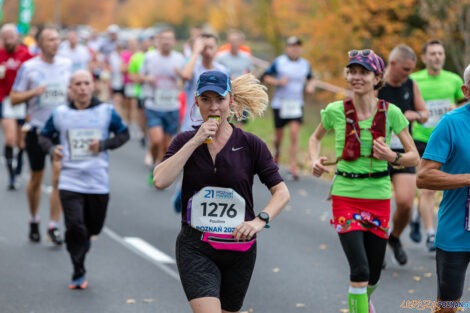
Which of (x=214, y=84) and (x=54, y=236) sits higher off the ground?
(x=214, y=84)

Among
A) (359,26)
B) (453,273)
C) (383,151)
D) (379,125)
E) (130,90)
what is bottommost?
(453,273)

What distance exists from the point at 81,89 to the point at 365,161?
296 cm

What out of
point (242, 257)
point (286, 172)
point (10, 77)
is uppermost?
point (10, 77)

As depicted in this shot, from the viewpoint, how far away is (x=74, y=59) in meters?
20.0

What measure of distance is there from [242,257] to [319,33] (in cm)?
1700

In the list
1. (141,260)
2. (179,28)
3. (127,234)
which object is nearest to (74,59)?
(127,234)

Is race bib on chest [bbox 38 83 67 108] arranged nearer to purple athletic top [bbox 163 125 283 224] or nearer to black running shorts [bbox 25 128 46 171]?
black running shorts [bbox 25 128 46 171]

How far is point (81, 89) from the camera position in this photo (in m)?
7.88

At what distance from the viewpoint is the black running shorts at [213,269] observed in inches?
186

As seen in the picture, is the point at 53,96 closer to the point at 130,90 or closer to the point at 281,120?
the point at 281,120

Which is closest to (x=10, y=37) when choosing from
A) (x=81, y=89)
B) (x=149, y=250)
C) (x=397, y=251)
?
(x=149, y=250)

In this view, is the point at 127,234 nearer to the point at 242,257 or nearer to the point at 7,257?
the point at 7,257

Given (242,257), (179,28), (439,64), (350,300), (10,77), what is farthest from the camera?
(179,28)

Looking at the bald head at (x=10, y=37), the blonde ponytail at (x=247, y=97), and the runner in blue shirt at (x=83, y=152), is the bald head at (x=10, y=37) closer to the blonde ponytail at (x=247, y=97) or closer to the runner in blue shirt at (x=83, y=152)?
the runner in blue shirt at (x=83, y=152)
